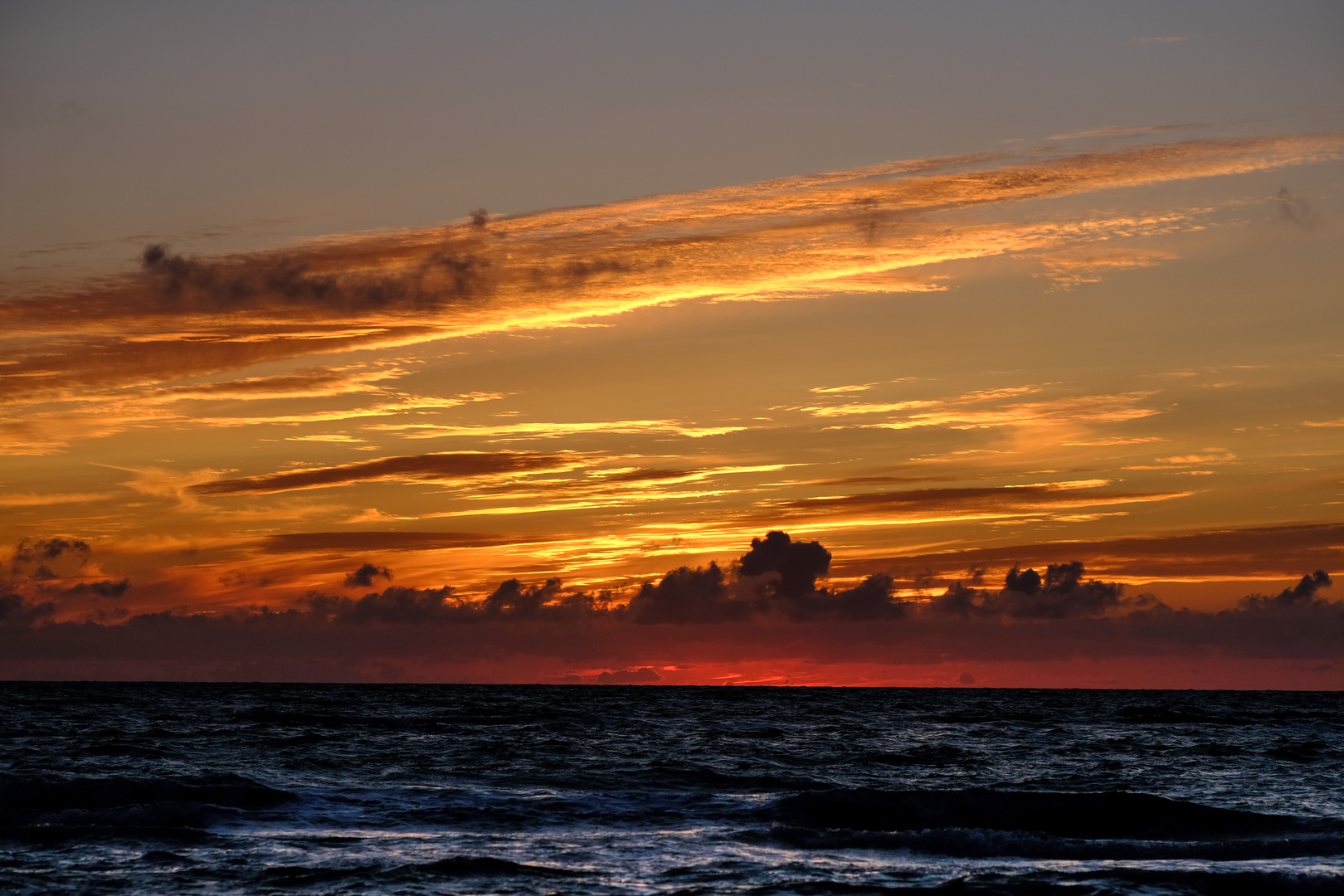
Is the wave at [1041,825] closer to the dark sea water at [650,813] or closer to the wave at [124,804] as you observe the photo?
the dark sea water at [650,813]

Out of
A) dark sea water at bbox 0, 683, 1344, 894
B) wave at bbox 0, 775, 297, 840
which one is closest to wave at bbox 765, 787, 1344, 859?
dark sea water at bbox 0, 683, 1344, 894

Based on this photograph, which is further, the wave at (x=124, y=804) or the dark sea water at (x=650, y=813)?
the wave at (x=124, y=804)

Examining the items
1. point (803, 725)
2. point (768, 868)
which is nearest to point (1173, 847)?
point (768, 868)

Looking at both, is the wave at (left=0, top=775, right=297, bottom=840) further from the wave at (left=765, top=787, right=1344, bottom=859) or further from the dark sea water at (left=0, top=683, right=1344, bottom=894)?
the wave at (left=765, top=787, right=1344, bottom=859)

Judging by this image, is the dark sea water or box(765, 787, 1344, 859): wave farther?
box(765, 787, 1344, 859): wave

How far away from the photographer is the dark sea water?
79.8ft

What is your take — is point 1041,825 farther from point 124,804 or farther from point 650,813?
point 124,804

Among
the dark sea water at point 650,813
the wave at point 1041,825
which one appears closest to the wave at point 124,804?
the dark sea water at point 650,813

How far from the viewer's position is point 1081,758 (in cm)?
5516

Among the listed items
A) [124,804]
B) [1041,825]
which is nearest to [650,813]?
[1041,825]

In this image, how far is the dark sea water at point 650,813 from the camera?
79.8ft

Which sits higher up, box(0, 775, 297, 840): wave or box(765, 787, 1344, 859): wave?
box(0, 775, 297, 840): wave

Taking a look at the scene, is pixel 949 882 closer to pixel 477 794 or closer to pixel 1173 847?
pixel 1173 847

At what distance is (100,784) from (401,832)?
43.3ft
